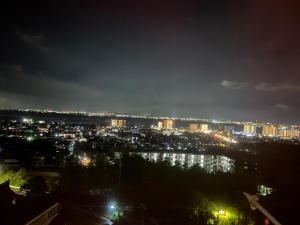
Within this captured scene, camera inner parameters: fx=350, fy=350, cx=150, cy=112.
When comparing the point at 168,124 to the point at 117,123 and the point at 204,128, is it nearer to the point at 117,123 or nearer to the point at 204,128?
the point at 204,128

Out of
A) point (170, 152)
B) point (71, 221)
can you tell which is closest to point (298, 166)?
point (71, 221)

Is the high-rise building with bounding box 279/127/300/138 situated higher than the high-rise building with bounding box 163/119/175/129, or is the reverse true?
the high-rise building with bounding box 163/119/175/129

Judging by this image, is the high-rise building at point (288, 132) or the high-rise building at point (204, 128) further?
the high-rise building at point (204, 128)

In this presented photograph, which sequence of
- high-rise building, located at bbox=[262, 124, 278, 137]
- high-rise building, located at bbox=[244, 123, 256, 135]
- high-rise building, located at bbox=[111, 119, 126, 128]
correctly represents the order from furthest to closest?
high-rise building, located at bbox=[111, 119, 126, 128]
high-rise building, located at bbox=[244, 123, 256, 135]
high-rise building, located at bbox=[262, 124, 278, 137]

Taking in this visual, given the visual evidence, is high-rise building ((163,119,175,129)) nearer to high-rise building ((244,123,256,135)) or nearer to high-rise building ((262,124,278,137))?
high-rise building ((244,123,256,135))

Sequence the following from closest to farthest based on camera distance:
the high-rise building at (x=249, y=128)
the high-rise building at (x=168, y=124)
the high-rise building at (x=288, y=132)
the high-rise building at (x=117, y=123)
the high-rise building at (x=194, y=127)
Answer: the high-rise building at (x=288, y=132) < the high-rise building at (x=249, y=128) < the high-rise building at (x=194, y=127) < the high-rise building at (x=117, y=123) < the high-rise building at (x=168, y=124)

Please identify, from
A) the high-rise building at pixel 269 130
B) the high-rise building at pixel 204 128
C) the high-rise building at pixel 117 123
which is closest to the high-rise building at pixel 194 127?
the high-rise building at pixel 204 128

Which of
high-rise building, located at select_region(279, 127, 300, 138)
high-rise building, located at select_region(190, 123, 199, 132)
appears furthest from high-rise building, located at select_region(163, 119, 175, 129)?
high-rise building, located at select_region(279, 127, 300, 138)

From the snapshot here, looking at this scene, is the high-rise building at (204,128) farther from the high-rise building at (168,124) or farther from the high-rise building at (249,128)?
the high-rise building at (249,128)

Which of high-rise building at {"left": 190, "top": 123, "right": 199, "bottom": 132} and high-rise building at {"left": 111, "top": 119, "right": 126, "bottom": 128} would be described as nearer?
high-rise building at {"left": 190, "top": 123, "right": 199, "bottom": 132}

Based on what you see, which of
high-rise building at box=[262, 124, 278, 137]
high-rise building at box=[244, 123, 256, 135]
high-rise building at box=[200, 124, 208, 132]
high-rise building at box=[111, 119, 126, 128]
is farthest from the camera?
high-rise building at box=[111, 119, 126, 128]
